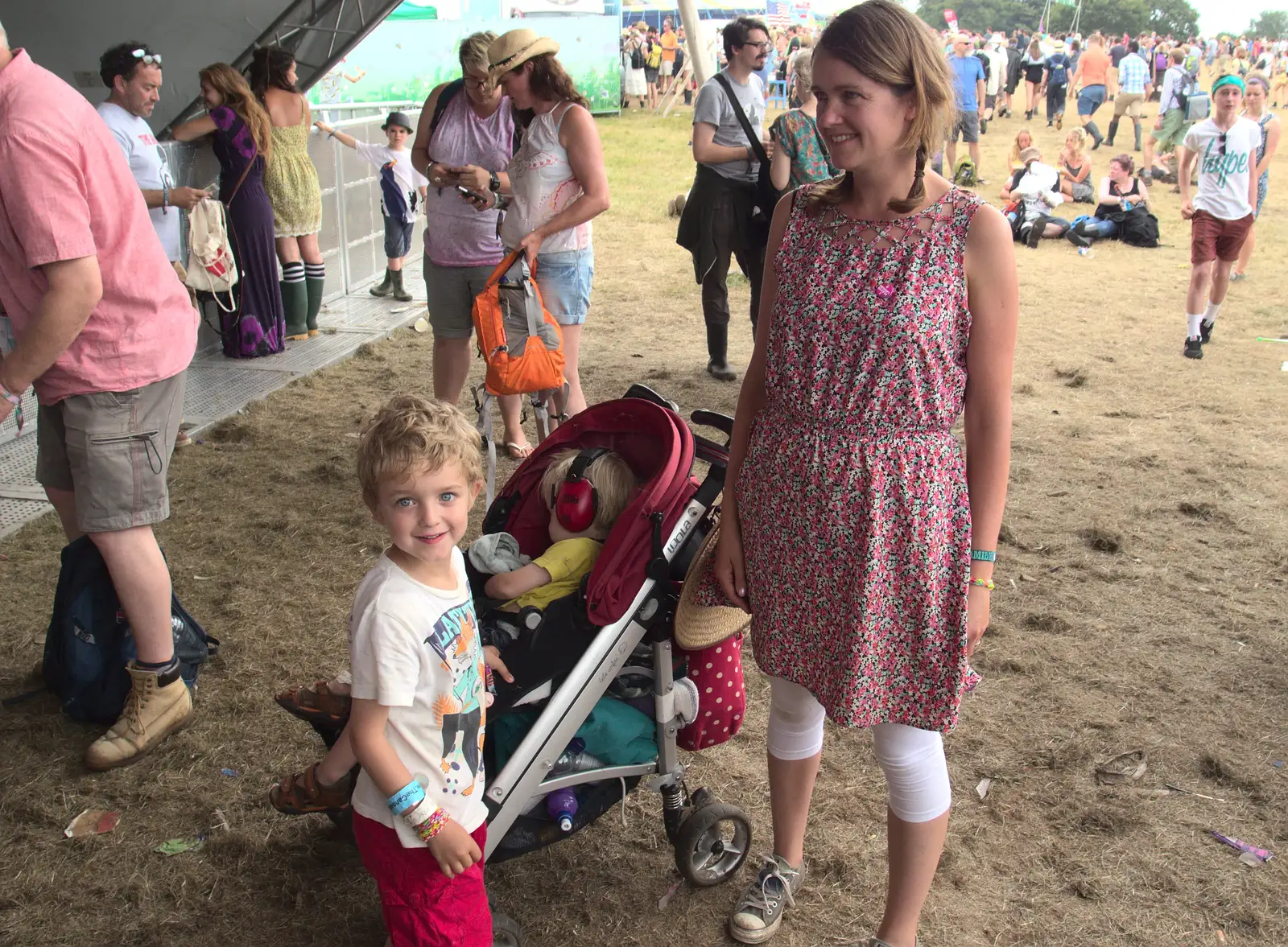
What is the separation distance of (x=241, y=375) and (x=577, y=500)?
4.88m

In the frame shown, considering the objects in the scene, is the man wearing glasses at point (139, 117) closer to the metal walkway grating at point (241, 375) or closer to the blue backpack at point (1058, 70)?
the metal walkway grating at point (241, 375)

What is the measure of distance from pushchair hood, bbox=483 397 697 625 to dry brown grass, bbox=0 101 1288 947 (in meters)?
0.83

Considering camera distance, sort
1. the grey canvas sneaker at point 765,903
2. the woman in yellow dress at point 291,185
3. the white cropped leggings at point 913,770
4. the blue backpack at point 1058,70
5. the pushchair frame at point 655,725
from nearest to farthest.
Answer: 1. the white cropped leggings at point 913,770
2. the pushchair frame at point 655,725
3. the grey canvas sneaker at point 765,903
4. the woman in yellow dress at point 291,185
5. the blue backpack at point 1058,70

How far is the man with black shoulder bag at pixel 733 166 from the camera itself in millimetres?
5758

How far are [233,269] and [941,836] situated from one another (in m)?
5.68

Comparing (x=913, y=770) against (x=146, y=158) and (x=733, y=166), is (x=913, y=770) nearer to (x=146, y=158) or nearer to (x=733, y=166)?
(x=733, y=166)

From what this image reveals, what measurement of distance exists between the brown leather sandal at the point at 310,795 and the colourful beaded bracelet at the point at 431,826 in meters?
0.59

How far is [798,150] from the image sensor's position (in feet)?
18.0

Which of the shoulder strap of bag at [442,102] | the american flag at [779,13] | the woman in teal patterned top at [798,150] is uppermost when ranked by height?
the american flag at [779,13]

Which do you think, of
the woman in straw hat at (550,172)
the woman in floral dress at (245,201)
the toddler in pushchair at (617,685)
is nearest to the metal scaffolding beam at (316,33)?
the woman in floral dress at (245,201)

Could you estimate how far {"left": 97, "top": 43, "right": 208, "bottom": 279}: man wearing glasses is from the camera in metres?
5.57

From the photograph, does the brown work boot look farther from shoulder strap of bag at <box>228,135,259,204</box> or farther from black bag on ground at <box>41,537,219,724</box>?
shoulder strap of bag at <box>228,135,259,204</box>

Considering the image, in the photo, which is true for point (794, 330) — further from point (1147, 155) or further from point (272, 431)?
point (1147, 155)

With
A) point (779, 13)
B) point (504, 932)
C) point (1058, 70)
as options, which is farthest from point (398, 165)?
point (779, 13)
